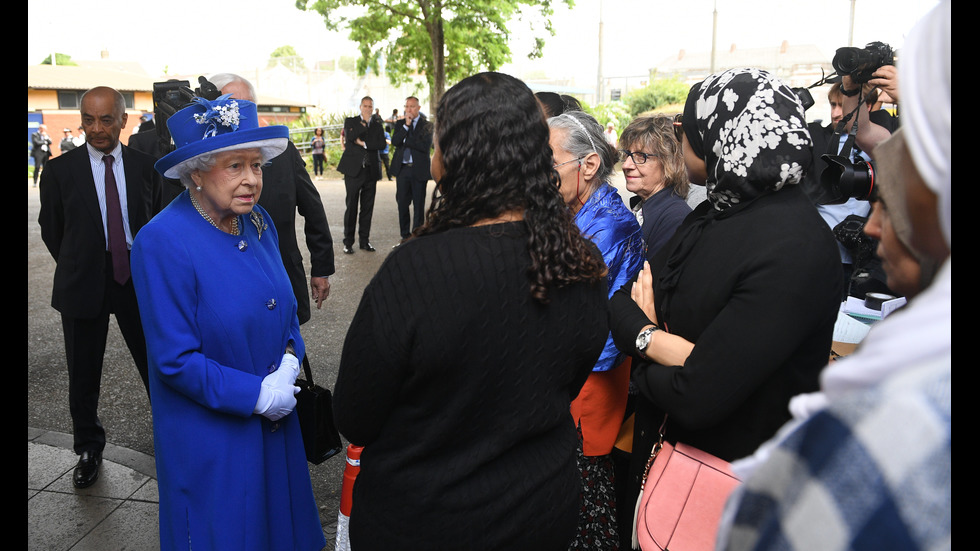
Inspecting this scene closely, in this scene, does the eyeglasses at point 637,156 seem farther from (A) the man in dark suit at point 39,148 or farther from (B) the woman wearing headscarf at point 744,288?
(A) the man in dark suit at point 39,148

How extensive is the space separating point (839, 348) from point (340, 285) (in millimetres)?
6049

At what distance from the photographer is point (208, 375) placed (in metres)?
2.11

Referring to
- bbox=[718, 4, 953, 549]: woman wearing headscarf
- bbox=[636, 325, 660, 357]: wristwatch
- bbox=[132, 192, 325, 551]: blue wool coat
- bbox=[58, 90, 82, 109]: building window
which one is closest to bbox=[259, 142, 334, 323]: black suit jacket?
bbox=[132, 192, 325, 551]: blue wool coat

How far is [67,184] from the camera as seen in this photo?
362 cm

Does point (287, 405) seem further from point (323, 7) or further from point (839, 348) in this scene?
point (323, 7)

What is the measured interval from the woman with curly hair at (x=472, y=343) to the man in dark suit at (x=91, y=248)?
8.94ft

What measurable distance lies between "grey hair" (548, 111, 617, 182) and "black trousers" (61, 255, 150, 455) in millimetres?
2571

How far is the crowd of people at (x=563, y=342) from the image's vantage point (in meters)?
0.69

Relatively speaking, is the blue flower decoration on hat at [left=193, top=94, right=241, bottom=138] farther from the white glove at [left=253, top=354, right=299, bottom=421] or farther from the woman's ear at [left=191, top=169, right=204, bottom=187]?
the white glove at [left=253, top=354, right=299, bottom=421]

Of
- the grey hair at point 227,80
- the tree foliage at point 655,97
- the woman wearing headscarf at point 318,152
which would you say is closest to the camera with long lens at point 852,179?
the grey hair at point 227,80

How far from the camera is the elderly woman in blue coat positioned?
212cm

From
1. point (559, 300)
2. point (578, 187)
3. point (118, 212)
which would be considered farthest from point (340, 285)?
point (559, 300)

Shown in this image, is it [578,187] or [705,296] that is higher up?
[578,187]
